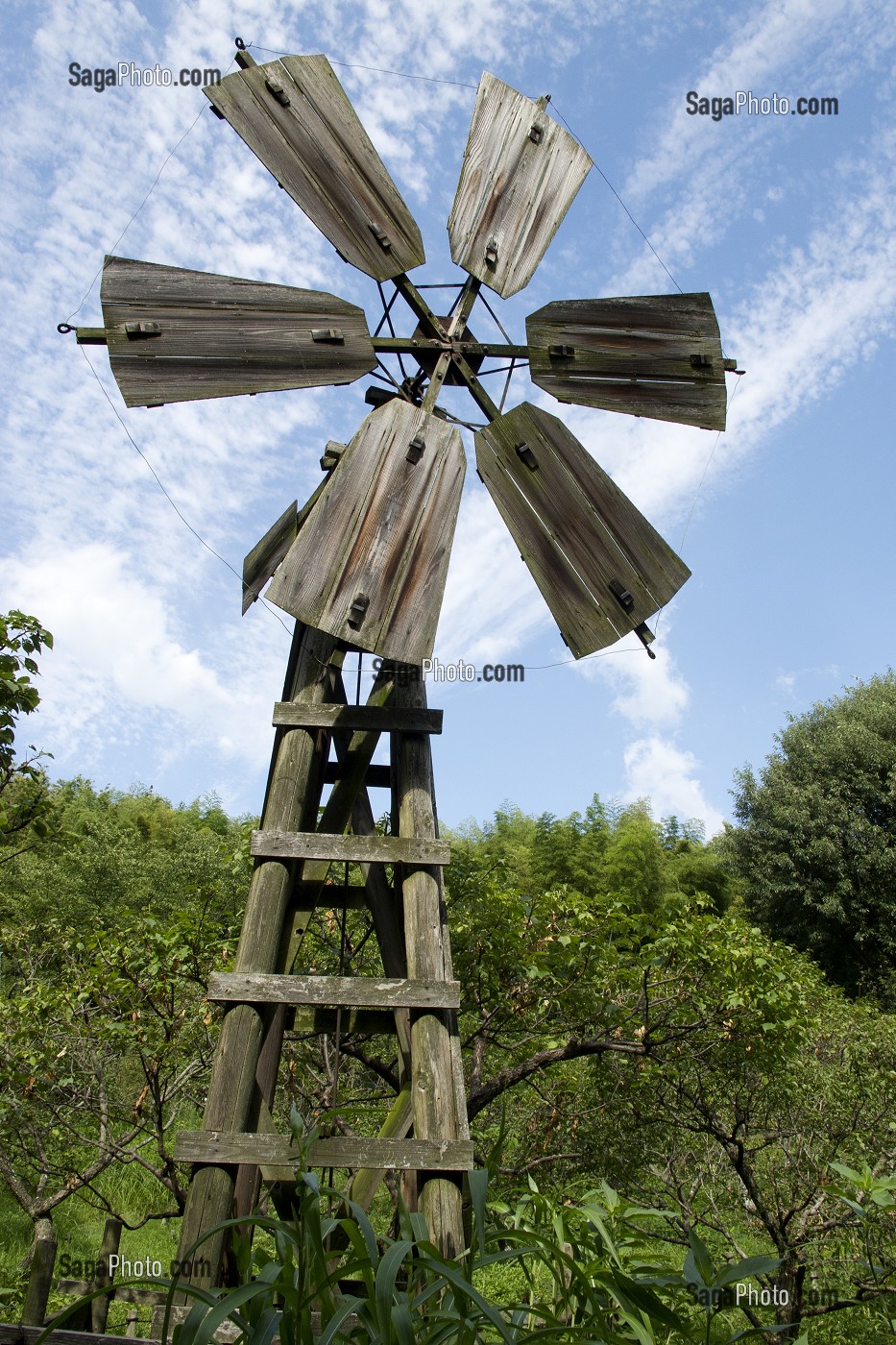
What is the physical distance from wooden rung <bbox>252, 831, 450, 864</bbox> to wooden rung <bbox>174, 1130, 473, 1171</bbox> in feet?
3.52

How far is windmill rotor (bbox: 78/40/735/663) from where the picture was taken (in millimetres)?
4203

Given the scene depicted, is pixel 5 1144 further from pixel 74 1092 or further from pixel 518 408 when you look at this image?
pixel 518 408

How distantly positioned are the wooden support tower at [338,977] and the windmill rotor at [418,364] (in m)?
0.75

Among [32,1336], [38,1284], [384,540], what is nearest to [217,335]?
[384,540]

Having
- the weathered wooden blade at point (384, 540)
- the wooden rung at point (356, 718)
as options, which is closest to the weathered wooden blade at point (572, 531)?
the weathered wooden blade at point (384, 540)

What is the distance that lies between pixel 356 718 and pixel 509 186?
9.77ft

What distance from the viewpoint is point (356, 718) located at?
4.59 meters

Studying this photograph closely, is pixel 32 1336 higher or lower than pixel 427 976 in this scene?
lower

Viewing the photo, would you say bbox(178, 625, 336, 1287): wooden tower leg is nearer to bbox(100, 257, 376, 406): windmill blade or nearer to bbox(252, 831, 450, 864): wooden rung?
bbox(252, 831, 450, 864): wooden rung

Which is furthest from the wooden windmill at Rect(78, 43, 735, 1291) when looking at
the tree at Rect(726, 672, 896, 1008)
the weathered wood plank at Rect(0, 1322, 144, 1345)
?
the tree at Rect(726, 672, 896, 1008)

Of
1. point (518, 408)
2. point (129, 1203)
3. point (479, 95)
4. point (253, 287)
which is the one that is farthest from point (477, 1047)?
point (129, 1203)

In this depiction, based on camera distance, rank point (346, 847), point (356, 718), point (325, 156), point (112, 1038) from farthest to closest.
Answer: point (112, 1038)
point (325, 156)
point (356, 718)
point (346, 847)

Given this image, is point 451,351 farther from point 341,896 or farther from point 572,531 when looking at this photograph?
point 341,896

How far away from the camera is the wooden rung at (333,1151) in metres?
3.52
